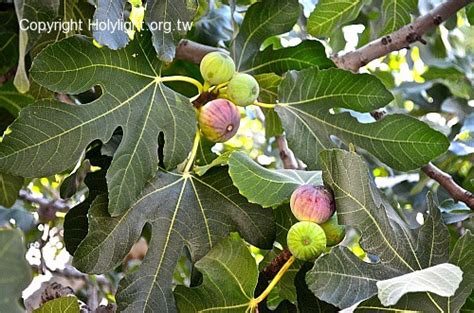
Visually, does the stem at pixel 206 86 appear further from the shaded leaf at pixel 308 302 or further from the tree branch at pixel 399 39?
the tree branch at pixel 399 39

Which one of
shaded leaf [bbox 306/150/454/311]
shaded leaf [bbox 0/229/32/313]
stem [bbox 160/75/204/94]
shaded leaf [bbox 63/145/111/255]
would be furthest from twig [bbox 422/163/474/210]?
shaded leaf [bbox 0/229/32/313]

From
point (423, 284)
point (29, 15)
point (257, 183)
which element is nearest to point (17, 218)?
point (29, 15)

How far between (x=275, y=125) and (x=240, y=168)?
1.55 feet

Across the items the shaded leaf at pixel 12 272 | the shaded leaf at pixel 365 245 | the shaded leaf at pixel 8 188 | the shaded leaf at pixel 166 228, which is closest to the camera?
the shaded leaf at pixel 12 272

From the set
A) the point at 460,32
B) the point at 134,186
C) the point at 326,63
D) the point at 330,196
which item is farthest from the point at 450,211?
the point at 460,32

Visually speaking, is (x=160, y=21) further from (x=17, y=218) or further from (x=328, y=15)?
(x=17, y=218)

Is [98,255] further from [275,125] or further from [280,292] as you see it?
[275,125]

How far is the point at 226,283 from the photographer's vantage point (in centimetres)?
82

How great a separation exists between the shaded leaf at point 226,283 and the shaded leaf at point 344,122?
234 mm

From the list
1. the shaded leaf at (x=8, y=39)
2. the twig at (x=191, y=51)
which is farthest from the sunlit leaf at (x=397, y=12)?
the shaded leaf at (x=8, y=39)

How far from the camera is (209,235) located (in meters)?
0.91

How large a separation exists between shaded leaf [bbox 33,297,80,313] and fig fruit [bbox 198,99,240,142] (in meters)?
0.27

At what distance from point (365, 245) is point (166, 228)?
0.26 m

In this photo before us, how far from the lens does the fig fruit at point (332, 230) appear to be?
0.81m
